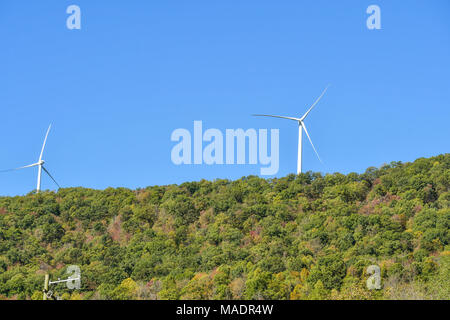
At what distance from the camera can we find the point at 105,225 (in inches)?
4077

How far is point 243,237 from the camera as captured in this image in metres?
89.0

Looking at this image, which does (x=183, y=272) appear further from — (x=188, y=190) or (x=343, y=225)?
(x=188, y=190)

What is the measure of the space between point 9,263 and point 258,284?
141 ft

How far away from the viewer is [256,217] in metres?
94.8

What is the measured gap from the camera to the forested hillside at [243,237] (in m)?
66.2

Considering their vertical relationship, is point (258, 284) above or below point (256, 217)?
below

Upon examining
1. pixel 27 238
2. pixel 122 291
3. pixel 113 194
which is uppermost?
pixel 113 194

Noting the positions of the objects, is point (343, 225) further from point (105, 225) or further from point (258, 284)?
point (105, 225)

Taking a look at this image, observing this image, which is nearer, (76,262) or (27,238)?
(76,262)

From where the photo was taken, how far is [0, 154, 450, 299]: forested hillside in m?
66.2
